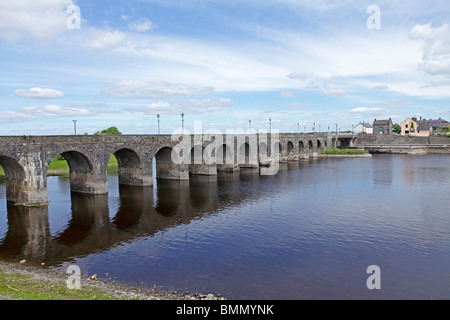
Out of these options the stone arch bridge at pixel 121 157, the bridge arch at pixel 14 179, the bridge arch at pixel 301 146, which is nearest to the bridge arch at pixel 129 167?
the stone arch bridge at pixel 121 157

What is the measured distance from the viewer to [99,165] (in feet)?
143

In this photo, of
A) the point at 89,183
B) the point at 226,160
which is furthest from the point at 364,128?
the point at 89,183

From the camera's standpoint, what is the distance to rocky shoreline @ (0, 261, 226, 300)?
17.5m

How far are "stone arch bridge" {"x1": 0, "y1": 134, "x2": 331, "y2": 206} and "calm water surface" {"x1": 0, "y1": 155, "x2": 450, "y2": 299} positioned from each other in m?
2.43

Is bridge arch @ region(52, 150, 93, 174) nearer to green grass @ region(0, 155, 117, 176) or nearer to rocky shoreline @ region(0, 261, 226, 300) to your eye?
rocky shoreline @ region(0, 261, 226, 300)

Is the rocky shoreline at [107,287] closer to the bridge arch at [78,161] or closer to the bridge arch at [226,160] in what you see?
the bridge arch at [78,161]

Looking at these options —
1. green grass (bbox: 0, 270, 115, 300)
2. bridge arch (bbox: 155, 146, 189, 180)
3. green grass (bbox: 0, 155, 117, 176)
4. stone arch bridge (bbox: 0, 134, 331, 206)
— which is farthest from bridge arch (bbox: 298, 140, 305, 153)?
green grass (bbox: 0, 270, 115, 300)

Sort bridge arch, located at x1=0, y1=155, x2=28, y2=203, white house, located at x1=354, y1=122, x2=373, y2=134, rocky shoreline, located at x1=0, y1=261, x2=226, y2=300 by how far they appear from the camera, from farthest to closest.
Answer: white house, located at x1=354, y1=122, x2=373, y2=134, bridge arch, located at x1=0, y1=155, x2=28, y2=203, rocky shoreline, located at x1=0, y1=261, x2=226, y2=300

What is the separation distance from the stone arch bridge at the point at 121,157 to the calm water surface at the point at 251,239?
7.98 feet

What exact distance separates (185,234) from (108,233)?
6.92m

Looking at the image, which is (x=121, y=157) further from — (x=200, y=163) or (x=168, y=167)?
(x=200, y=163)

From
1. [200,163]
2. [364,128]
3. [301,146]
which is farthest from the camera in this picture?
[364,128]

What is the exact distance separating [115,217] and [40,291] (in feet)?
58.9

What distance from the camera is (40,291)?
17.1 metres
